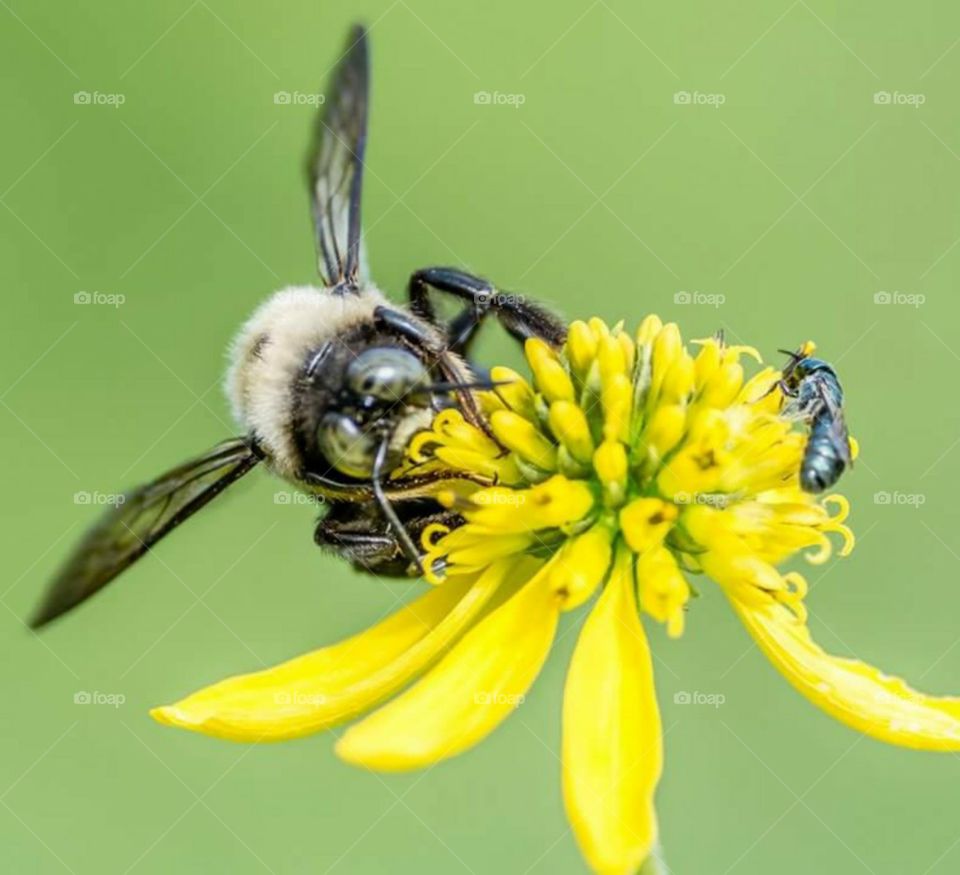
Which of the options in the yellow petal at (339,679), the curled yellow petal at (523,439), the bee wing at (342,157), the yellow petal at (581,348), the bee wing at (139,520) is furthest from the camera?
the bee wing at (342,157)

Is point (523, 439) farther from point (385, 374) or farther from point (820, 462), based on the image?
point (820, 462)

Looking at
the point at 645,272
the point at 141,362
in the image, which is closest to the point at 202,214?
the point at 141,362

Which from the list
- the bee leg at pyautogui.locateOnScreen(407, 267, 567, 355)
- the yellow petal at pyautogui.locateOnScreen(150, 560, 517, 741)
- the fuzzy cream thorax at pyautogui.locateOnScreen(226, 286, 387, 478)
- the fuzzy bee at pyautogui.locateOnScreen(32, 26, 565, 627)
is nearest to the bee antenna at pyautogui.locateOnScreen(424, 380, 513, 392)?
the fuzzy bee at pyautogui.locateOnScreen(32, 26, 565, 627)

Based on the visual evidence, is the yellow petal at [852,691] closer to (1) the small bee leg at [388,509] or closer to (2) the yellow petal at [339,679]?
(2) the yellow petal at [339,679]

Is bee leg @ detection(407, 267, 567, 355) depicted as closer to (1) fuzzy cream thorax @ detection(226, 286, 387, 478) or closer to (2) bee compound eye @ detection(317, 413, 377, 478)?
(1) fuzzy cream thorax @ detection(226, 286, 387, 478)

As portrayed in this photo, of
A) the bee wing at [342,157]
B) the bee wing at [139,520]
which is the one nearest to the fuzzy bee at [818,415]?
the bee wing at [342,157]

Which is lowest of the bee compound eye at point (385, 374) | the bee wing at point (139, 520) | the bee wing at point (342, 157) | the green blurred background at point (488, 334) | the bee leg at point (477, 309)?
the green blurred background at point (488, 334)

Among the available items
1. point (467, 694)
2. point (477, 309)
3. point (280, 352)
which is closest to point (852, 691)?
point (467, 694)
